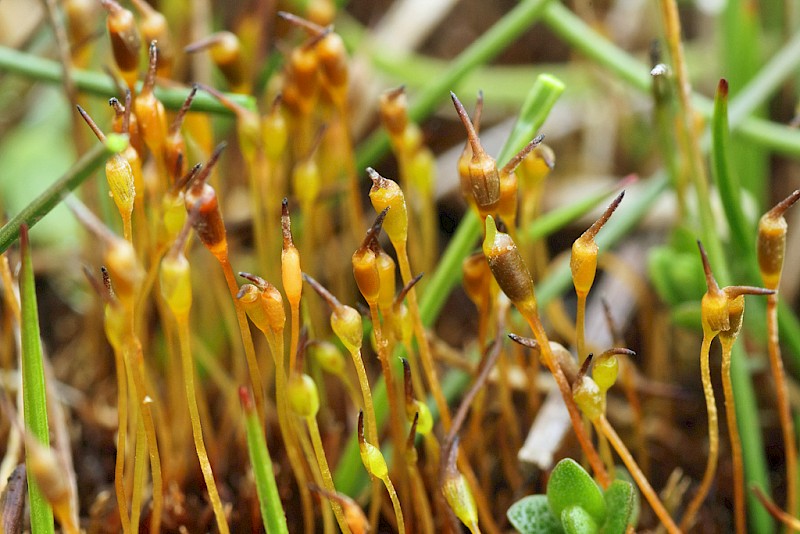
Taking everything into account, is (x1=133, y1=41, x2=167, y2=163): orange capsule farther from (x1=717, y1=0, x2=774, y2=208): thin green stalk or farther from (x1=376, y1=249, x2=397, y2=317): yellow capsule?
(x1=717, y1=0, x2=774, y2=208): thin green stalk

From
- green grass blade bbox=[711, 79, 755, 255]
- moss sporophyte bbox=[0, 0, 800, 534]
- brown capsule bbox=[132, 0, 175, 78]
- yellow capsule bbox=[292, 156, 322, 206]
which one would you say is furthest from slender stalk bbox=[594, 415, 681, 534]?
brown capsule bbox=[132, 0, 175, 78]

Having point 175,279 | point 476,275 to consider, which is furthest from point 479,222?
point 175,279

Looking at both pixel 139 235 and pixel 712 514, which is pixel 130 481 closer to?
pixel 139 235

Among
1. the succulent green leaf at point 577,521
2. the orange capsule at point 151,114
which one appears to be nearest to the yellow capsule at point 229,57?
the orange capsule at point 151,114

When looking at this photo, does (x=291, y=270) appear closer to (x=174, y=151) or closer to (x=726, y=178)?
(x=174, y=151)

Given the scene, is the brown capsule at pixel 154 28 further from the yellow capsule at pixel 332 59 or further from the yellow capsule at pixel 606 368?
the yellow capsule at pixel 606 368

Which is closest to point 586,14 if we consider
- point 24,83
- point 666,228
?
point 666,228

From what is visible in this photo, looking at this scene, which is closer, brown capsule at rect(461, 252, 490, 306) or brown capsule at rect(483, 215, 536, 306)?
brown capsule at rect(483, 215, 536, 306)
